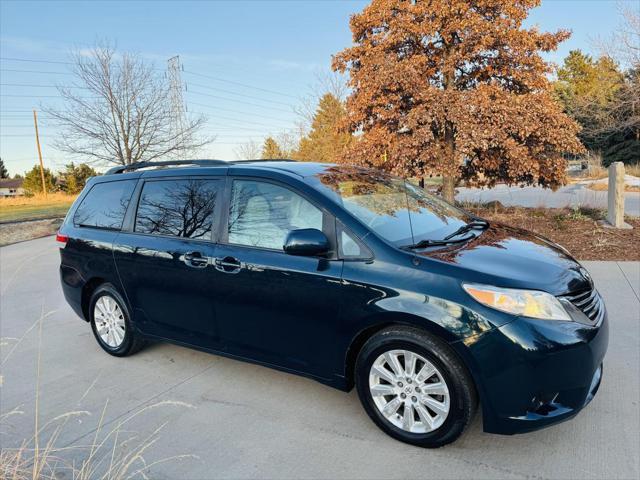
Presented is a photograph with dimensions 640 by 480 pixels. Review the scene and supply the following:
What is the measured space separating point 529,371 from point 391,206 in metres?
1.53

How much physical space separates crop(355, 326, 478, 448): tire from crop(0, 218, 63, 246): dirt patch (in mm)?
13203

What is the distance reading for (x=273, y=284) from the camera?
3195 mm

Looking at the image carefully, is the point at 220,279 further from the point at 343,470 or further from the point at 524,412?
the point at 524,412

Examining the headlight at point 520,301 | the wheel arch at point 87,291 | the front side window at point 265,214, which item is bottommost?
the wheel arch at point 87,291

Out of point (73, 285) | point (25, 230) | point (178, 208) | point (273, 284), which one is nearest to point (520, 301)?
point (273, 284)

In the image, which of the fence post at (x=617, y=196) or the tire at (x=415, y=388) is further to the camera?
the fence post at (x=617, y=196)

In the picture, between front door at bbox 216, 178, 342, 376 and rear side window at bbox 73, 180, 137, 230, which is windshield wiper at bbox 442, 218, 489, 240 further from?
rear side window at bbox 73, 180, 137, 230

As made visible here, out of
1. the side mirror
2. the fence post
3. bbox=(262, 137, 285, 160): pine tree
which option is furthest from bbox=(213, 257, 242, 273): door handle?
bbox=(262, 137, 285, 160): pine tree

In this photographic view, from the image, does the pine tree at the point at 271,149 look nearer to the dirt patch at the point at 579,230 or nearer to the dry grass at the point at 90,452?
the dirt patch at the point at 579,230

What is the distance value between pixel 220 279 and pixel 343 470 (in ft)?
5.19

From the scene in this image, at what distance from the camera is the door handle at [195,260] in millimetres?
3543

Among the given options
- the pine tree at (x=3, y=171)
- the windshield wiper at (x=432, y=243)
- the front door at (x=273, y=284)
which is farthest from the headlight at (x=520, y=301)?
the pine tree at (x=3, y=171)

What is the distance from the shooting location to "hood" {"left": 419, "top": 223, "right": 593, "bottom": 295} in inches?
104

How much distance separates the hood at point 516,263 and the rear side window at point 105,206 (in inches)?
114
